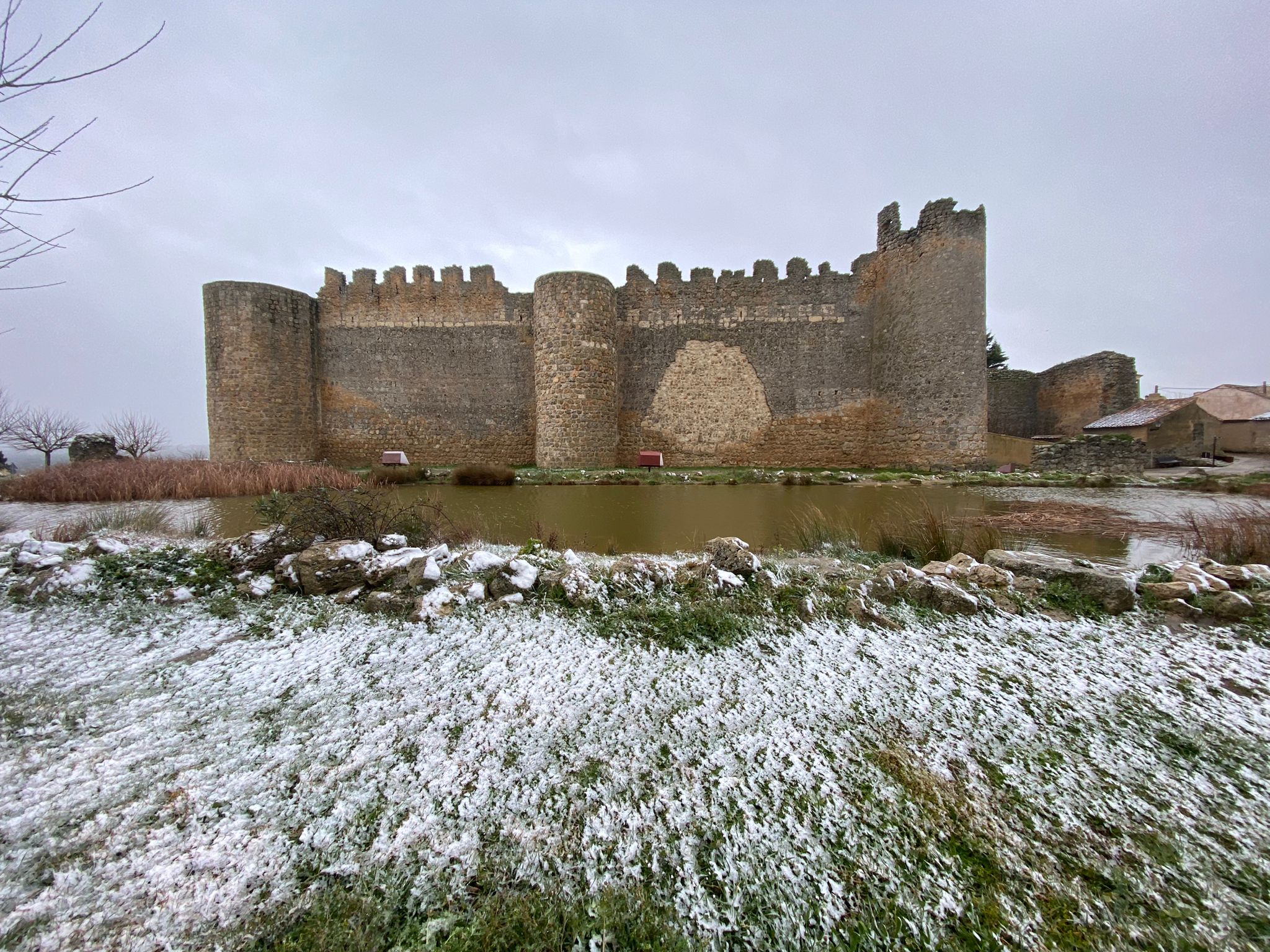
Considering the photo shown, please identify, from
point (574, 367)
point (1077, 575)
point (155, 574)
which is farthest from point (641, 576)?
point (574, 367)

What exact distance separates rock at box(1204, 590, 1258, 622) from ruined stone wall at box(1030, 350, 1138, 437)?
67.6 feet

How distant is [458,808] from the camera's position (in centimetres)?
139

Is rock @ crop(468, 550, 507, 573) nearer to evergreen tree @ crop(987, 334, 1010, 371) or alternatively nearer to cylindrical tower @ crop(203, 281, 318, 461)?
cylindrical tower @ crop(203, 281, 318, 461)

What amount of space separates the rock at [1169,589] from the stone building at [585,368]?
41.9ft

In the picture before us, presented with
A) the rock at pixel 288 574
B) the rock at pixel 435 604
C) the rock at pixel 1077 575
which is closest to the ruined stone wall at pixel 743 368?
the rock at pixel 1077 575

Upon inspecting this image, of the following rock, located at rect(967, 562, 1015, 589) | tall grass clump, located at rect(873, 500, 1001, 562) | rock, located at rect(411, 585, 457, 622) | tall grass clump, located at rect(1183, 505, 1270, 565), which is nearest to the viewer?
rock, located at rect(411, 585, 457, 622)

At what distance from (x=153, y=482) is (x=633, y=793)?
11.6 metres

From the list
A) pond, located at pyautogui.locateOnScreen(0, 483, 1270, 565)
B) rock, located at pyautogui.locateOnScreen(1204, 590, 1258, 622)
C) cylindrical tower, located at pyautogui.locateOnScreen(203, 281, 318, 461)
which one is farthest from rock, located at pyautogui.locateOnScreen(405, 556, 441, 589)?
cylindrical tower, located at pyautogui.locateOnScreen(203, 281, 318, 461)

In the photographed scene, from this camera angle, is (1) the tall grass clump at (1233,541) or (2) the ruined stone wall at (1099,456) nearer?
(1) the tall grass clump at (1233,541)

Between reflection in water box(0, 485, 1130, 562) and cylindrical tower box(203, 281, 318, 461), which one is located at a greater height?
cylindrical tower box(203, 281, 318, 461)

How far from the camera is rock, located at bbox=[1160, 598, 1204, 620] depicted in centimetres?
268

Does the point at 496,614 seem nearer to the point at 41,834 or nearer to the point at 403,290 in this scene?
the point at 41,834

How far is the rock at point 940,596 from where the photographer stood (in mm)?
2793

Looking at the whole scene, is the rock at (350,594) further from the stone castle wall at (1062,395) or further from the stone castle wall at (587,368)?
the stone castle wall at (1062,395)
